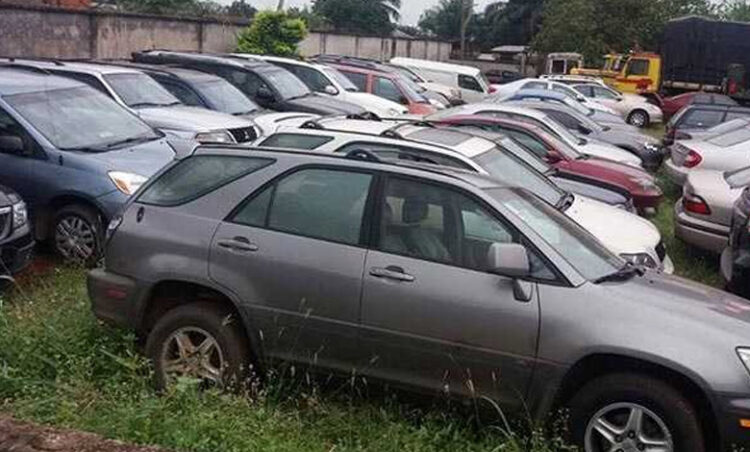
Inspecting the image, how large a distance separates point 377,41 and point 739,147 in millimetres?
30541

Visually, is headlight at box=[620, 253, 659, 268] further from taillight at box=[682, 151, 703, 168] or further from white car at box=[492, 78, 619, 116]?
white car at box=[492, 78, 619, 116]

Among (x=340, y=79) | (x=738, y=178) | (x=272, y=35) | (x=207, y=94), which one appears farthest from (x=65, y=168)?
(x=272, y=35)

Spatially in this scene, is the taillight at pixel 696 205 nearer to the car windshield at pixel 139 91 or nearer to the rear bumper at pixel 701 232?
the rear bumper at pixel 701 232

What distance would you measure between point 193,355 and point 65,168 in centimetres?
345

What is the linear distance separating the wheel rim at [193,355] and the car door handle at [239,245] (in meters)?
0.51

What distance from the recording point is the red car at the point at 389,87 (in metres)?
19.7

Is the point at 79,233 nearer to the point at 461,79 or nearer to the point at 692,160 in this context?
the point at 692,160

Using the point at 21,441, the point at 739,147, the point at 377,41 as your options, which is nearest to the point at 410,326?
the point at 21,441

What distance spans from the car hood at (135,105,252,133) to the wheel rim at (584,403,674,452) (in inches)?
293

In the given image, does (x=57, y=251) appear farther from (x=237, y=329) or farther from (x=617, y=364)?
(x=617, y=364)

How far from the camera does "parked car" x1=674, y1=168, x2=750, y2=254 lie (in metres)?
8.47

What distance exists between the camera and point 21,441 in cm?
298

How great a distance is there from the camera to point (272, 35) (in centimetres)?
2739

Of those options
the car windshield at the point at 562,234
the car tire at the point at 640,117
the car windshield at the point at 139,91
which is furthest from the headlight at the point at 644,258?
the car tire at the point at 640,117
